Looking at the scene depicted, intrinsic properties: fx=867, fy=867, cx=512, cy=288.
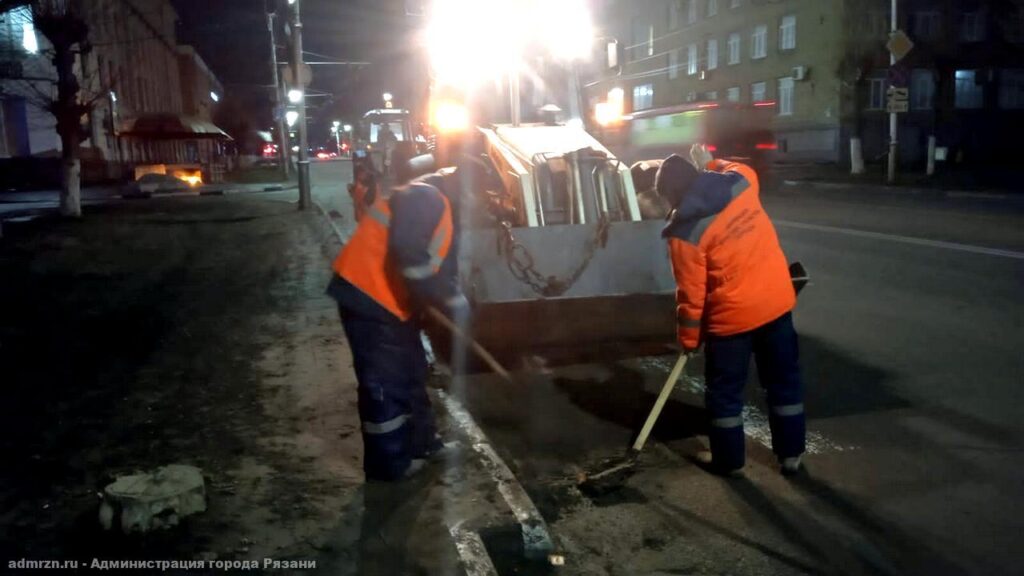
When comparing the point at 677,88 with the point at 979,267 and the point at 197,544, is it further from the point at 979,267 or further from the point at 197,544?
the point at 197,544

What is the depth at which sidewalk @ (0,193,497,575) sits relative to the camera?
3.74 meters

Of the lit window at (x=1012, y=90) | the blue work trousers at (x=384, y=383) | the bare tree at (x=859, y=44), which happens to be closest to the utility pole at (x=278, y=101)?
the bare tree at (x=859, y=44)

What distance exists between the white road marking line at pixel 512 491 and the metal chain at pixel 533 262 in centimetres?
130

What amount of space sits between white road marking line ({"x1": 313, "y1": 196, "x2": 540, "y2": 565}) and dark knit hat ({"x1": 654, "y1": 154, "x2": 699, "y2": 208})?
65.1 inches

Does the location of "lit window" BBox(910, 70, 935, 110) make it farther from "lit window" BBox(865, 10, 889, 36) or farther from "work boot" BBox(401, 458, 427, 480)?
"work boot" BBox(401, 458, 427, 480)

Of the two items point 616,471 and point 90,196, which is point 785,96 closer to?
point 90,196

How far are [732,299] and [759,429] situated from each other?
1.27 meters

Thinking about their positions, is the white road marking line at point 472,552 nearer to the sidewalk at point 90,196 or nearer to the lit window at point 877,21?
the sidewalk at point 90,196

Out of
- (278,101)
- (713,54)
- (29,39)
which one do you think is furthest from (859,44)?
(29,39)

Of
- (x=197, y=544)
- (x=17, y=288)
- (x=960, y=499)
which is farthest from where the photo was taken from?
(x=17, y=288)

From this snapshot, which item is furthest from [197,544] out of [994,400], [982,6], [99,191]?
[982,6]

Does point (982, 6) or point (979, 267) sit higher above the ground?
point (982, 6)

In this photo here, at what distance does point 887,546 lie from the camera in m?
3.71

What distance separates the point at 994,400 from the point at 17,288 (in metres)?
10.2
